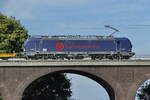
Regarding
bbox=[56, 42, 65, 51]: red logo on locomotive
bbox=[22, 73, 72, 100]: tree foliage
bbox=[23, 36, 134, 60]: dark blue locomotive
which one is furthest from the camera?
bbox=[22, 73, 72, 100]: tree foliage

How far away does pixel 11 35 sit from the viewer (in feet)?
380

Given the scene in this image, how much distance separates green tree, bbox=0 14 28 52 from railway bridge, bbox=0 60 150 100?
21.6 m

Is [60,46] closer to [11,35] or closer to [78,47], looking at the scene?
[78,47]

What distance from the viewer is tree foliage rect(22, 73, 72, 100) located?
4345 inches

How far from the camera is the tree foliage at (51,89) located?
362ft

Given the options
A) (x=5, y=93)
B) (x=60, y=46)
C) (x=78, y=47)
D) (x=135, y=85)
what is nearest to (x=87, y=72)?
(x=78, y=47)

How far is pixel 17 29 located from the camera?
120 metres

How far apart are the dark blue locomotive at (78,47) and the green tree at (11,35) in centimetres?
1573

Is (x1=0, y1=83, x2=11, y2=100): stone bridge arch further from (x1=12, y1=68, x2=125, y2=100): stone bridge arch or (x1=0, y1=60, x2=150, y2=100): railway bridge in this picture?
(x1=12, y1=68, x2=125, y2=100): stone bridge arch

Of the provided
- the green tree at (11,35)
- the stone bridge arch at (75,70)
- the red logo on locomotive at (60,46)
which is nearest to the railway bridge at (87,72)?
the stone bridge arch at (75,70)

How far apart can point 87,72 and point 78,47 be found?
7.36 m

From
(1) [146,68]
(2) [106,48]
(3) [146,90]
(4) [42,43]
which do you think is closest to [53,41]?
(4) [42,43]

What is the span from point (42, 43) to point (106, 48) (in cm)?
1100

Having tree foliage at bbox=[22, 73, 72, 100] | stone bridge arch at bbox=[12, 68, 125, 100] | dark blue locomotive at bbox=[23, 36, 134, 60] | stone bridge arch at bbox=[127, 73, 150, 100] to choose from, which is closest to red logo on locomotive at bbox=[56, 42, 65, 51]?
dark blue locomotive at bbox=[23, 36, 134, 60]
